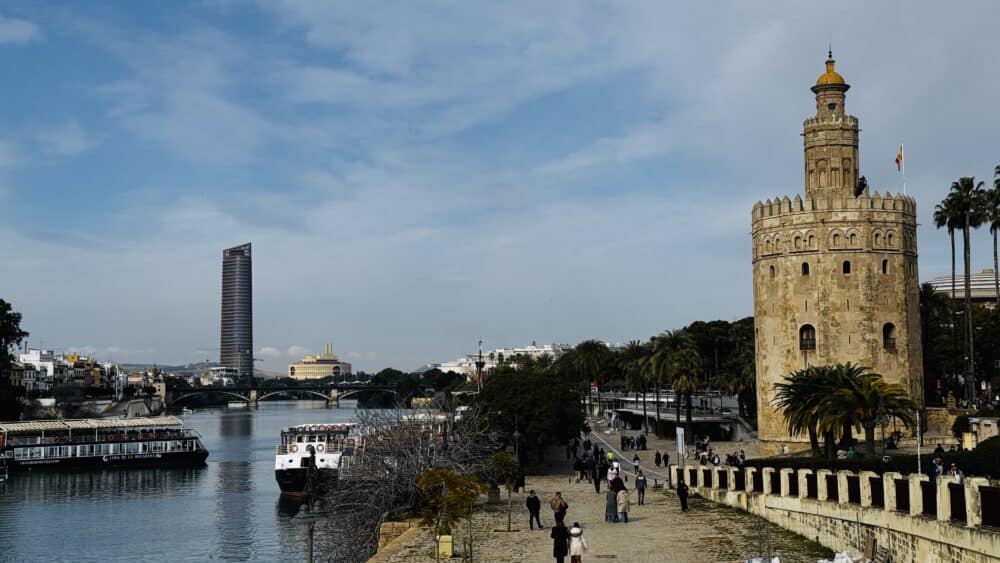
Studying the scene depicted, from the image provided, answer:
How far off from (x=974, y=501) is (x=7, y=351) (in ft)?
321

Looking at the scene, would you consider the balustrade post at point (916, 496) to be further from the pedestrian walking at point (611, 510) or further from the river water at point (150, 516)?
the river water at point (150, 516)

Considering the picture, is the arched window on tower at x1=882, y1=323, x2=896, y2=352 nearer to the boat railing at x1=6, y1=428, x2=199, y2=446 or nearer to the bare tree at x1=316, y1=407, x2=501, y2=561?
the bare tree at x1=316, y1=407, x2=501, y2=561

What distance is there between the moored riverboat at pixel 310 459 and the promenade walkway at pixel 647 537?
22352 mm

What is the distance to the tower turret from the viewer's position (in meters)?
49.3

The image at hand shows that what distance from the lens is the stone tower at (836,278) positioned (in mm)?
47281

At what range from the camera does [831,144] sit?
49.5m

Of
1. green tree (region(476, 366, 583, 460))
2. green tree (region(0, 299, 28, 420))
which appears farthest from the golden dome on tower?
green tree (region(0, 299, 28, 420))

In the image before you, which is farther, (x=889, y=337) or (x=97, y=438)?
(x=97, y=438)

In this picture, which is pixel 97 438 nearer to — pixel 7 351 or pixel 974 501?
pixel 7 351

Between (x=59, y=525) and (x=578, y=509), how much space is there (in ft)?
92.1

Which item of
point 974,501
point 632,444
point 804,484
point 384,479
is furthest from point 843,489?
point 632,444

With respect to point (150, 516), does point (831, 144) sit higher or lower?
higher

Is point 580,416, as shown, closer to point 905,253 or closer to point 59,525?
point 905,253

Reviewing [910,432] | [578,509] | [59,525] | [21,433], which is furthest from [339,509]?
[21,433]
